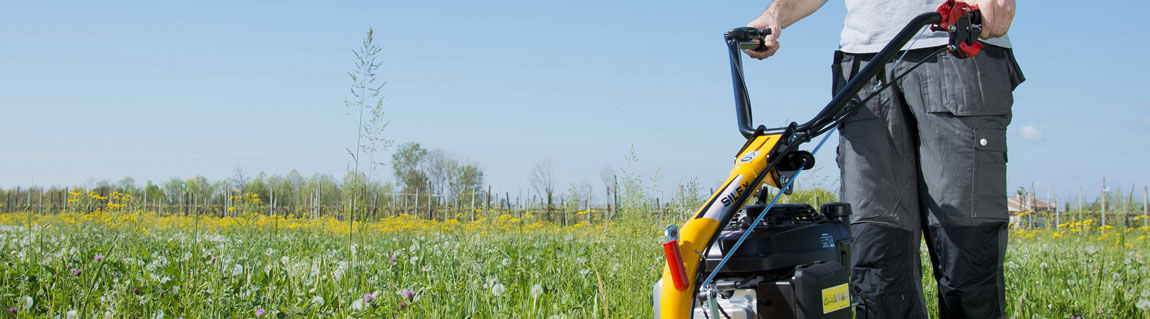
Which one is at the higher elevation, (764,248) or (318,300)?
(764,248)

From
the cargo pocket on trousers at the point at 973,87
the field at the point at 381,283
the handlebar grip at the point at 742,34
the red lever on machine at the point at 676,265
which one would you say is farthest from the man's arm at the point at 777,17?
the red lever on machine at the point at 676,265

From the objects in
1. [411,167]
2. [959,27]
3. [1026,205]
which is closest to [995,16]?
[959,27]

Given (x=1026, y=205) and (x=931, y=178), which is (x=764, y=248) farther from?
(x=1026, y=205)

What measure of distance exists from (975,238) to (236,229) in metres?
5.89

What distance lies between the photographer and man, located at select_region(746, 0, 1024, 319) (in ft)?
7.22

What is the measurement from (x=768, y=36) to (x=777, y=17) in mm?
150

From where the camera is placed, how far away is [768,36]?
2355 millimetres

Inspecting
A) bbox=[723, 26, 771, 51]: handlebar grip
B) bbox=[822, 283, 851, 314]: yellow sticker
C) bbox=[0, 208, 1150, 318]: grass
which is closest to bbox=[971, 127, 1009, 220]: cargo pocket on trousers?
bbox=[723, 26, 771, 51]: handlebar grip

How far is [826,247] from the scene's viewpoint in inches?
66.9

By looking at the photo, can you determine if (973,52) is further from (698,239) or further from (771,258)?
(698,239)

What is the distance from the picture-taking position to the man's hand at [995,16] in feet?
6.23

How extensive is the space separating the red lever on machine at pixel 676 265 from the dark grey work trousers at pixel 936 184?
940mm

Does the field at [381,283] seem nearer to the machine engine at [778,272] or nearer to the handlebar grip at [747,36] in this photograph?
the machine engine at [778,272]

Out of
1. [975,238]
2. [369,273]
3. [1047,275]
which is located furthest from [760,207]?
[1047,275]
